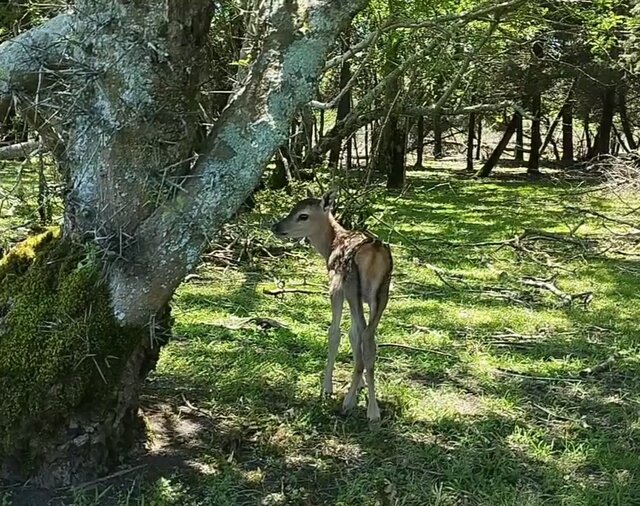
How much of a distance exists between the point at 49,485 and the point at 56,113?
5.79ft

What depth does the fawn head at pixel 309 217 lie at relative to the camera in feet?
19.8

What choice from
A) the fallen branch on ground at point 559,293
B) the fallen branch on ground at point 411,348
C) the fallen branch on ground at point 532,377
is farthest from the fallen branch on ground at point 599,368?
the fallen branch on ground at point 559,293

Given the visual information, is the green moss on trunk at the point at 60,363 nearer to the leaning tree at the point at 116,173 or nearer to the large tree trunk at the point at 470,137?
the leaning tree at the point at 116,173

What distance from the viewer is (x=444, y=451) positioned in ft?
15.7

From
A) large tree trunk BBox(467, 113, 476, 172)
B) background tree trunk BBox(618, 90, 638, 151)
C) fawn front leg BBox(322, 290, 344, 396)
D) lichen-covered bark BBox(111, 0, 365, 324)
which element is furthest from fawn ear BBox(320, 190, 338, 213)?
background tree trunk BBox(618, 90, 638, 151)

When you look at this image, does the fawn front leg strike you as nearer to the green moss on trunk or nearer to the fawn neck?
the fawn neck

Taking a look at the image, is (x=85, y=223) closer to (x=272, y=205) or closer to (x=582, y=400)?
(x=582, y=400)

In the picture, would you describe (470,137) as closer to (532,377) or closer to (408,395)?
(532,377)

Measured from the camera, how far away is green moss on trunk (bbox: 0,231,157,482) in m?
3.96

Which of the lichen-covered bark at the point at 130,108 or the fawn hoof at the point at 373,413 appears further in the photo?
the fawn hoof at the point at 373,413

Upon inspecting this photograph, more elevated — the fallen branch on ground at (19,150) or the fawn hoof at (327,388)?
the fallen branch on ground at (19,150)

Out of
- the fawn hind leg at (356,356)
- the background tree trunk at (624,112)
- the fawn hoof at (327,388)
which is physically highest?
the background tree trunk at (624,112)

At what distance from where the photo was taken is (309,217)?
605 cm

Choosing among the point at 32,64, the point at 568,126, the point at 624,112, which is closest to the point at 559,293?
the point at 32,64
